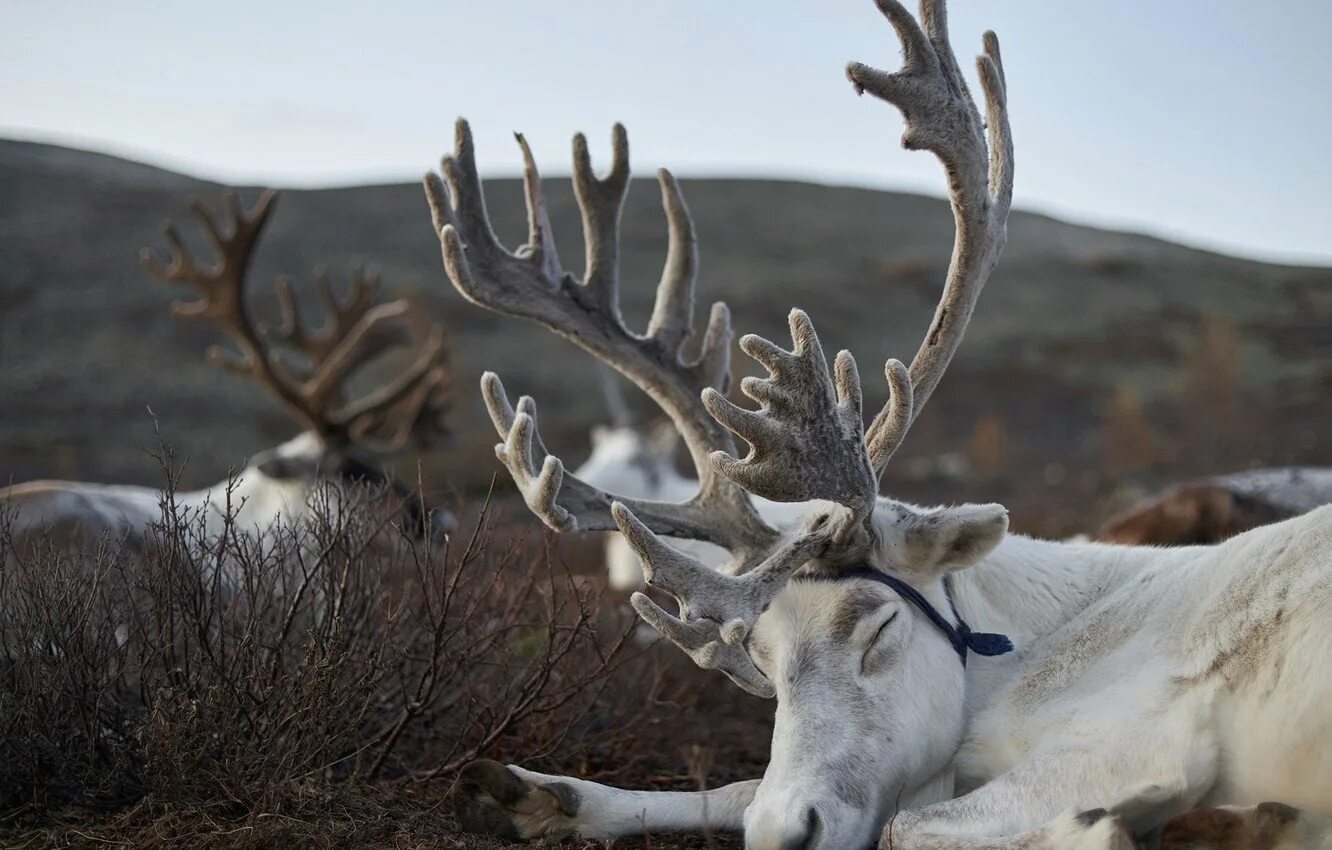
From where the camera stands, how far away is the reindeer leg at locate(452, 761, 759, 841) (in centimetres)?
367

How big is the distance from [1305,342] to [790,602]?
4568cm

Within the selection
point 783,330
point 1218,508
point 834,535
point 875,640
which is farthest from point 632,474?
point 783,330

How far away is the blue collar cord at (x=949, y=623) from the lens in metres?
3.64

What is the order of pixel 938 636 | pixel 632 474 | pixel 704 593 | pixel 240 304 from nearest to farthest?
pixel 704 593 < pixel 938 636 < pixel 240 304 < pixel 632 474

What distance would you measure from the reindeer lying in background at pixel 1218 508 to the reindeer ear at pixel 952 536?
3.55 m

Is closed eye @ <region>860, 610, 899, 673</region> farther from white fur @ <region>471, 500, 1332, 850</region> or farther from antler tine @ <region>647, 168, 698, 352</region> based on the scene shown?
antler tine @ <region>647, 168, 698, 352</region>

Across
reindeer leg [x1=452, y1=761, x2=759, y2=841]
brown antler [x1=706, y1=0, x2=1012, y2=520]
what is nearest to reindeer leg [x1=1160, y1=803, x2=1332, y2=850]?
brown antler [x1=706, y1=0, x2=1012, y2=520]

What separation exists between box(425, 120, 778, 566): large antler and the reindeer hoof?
33.1 inches

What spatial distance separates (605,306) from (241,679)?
1918 millimetres

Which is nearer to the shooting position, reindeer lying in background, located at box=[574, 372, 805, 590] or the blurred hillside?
reindeer lying in background, located at box=[574, 372, 805, 590]

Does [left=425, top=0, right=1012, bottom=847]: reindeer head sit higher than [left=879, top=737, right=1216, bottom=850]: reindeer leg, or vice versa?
[left=425, top=0, right=1012, bottom=847]: reindeer head

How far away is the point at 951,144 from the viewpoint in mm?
4070

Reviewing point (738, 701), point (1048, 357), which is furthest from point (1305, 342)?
point (738, 701)

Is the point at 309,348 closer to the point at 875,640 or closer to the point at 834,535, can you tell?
the point at 834,535
